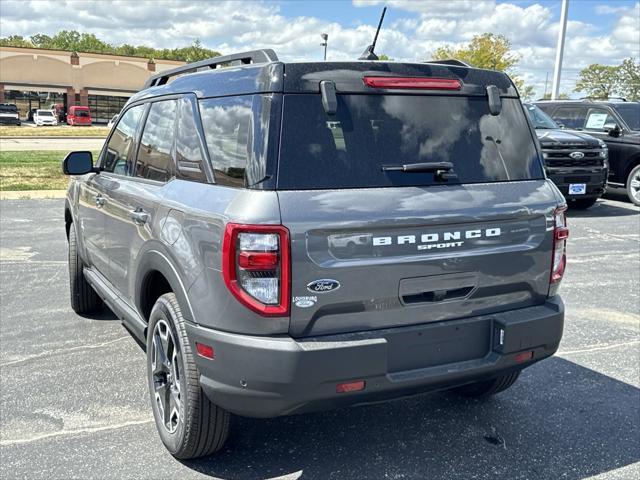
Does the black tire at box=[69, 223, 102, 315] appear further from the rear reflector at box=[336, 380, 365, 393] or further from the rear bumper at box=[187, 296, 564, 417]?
the rear reflector at box=[336, 380, 365, 393]

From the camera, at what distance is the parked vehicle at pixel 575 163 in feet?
36.0

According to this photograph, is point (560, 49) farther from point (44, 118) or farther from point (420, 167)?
point (44, 118)

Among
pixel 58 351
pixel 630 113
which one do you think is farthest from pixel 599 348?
pixel 630 113

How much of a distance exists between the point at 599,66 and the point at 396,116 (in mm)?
86146

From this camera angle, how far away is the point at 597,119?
13.1 metres

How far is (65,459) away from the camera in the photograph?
10.7ft

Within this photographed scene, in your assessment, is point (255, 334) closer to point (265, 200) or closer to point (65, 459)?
point (265, 200)

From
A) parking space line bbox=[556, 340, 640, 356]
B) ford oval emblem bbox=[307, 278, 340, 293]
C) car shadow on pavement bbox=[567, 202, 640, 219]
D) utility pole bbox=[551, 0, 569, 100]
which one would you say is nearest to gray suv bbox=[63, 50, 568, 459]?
ford oval emblem bbox=[307, 278, 340, 293]

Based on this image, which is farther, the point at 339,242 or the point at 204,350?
the point at 204,350

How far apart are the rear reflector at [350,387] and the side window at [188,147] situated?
1.17 meters

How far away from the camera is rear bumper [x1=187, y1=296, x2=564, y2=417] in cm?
265

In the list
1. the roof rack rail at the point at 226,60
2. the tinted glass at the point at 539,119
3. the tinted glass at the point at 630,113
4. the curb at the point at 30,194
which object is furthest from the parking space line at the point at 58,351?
the tinted glass at the point at 630,113

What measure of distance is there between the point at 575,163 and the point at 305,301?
9.71 meters

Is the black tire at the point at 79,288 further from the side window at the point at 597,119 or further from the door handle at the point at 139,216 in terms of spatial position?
the side window at the point at 597,119
